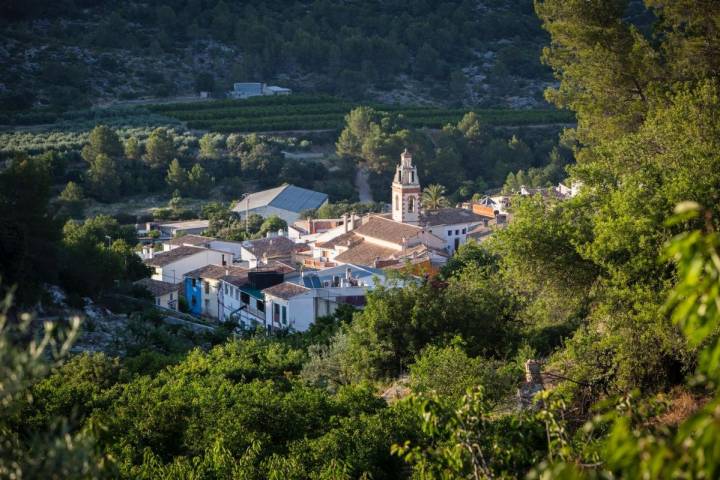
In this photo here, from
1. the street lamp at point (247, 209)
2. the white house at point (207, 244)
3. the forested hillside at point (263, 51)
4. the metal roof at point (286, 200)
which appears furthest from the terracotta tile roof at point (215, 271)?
the forested hillside at point (263, 51)

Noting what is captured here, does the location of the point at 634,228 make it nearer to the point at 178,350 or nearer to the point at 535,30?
the point at 178,350

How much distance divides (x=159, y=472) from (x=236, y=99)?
6556 centimetres

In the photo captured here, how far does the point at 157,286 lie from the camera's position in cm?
3328

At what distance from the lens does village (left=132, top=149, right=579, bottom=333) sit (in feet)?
94.1

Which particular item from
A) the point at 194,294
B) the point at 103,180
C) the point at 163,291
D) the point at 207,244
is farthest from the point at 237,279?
the point at 103,180

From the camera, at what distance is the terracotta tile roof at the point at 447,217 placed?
42003 millimetres

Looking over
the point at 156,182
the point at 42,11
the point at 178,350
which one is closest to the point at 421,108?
the point at 156,182

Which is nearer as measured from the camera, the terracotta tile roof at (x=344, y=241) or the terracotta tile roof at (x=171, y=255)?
the terracotta tile roof at (x=171, y=255)

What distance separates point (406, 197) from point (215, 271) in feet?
28.5

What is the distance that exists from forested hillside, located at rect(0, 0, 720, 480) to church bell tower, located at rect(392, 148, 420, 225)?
16729 millimetres

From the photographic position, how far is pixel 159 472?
10.7 metres

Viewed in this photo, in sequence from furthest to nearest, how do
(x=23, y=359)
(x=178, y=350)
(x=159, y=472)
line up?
(x=178, y=350) → (x=159, y=472) → (x=23, y=359)

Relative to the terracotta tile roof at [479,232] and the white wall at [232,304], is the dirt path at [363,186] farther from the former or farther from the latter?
the white wall at [232,304]

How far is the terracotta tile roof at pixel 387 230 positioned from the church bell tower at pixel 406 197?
0.71 metres
